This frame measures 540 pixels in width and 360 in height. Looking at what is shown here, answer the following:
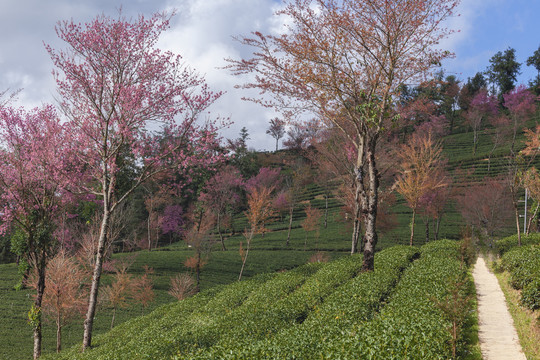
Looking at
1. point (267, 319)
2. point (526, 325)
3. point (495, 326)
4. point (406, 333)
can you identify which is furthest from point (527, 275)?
point (267, 319)

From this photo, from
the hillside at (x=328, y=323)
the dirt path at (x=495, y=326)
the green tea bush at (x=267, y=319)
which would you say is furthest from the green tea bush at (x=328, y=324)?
the dirt path at (x=495, y=326)

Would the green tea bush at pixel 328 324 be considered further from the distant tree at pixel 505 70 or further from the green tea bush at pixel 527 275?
the distant tree at pixel 505 70

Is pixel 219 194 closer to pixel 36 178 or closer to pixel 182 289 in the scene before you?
pixel 182 289

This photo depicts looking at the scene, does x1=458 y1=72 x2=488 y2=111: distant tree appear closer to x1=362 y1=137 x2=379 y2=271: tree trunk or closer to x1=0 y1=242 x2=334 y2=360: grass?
x1=0 y1=242 x2=334 y2=360: grass

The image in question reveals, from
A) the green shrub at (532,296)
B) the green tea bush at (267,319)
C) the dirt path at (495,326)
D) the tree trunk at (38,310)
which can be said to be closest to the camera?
the green tea bush at (267,319)

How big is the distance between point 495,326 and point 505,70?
349 ft

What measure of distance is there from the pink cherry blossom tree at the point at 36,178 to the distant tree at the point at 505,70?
108 metres

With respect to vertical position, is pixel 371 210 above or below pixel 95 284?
above

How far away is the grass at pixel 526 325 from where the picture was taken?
842cm

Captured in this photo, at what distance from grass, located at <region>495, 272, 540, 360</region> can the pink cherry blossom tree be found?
1815 cm

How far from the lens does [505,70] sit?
307 ft

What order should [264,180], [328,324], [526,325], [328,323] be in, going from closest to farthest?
[328,324] < [328,323] < [526,325] < [264,180]

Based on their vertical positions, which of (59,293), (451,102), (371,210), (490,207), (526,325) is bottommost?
(59,293)

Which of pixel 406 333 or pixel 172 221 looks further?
pixel 172 221
